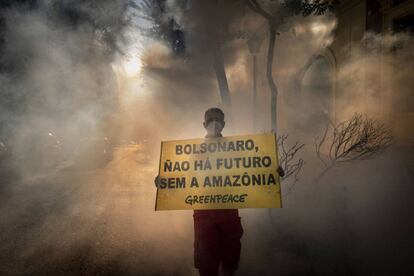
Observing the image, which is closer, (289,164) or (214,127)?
(214,127)

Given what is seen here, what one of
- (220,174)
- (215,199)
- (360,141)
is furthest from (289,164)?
(215,199)

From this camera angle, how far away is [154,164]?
11453 mm

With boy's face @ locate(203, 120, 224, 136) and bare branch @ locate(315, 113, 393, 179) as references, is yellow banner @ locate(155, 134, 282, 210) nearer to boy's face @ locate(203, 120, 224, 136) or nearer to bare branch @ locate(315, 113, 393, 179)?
boy's face @ locate(203, 120, 224, 136)

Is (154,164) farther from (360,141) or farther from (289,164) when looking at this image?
(360,141)

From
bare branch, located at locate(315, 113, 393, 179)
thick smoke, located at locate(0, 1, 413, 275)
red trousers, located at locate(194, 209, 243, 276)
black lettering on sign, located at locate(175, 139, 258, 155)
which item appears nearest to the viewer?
red trousers, located at locate(194, 209, 243, 276)

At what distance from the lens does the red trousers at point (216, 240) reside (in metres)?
2.91

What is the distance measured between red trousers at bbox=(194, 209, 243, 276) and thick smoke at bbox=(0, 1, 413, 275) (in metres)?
0.92

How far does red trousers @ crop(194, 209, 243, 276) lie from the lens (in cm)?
291

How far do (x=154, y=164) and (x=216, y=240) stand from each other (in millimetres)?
8746

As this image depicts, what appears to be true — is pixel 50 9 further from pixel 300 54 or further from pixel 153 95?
pixel 300 54

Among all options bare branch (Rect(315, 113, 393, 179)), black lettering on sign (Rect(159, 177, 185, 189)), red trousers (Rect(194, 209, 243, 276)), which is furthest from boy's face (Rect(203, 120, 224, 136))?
bare branch (Rect(315, 113, 393, 179))

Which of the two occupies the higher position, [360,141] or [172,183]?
[360,141]

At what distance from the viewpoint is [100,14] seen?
15.4 m

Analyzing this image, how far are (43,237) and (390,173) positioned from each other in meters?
5.48
